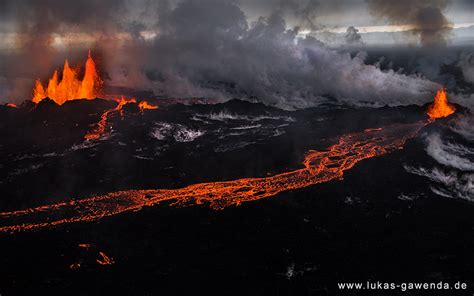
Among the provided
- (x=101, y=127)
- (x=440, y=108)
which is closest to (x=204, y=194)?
(x=101, y=127)

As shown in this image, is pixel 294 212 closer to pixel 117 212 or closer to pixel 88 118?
pixel 117 212

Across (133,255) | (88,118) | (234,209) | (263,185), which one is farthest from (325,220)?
(88,118)

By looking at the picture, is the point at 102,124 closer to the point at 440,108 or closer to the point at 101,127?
the point at 101,127

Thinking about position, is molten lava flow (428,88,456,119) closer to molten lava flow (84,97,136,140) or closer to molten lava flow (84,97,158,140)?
molten lava flow (84,97,158,140)

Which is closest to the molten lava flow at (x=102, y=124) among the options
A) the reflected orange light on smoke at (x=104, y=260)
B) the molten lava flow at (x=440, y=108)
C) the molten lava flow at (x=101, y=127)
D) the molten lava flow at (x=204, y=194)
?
the molten lava flow at (x=101, y=127)

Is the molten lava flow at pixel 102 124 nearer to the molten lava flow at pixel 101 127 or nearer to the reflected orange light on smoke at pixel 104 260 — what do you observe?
the molten lava flow at pixel 101 127
